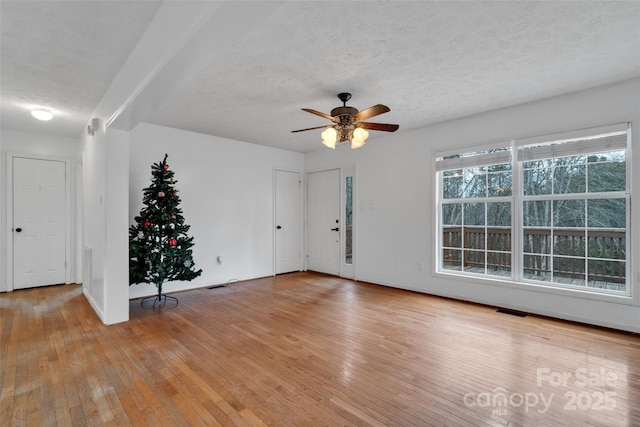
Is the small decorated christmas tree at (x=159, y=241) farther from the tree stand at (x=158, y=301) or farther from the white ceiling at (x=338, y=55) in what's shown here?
the white ceiling at (x=338, y=55)

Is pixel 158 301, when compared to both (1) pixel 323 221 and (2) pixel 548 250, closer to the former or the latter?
(1) pixel 323 221

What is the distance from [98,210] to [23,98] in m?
1.53

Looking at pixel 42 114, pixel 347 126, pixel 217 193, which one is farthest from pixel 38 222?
pixel 347 126

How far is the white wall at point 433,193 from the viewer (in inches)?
128

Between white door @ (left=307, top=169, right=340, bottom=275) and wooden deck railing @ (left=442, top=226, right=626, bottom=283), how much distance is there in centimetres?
220

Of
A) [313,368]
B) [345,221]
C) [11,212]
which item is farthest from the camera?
[345,221]

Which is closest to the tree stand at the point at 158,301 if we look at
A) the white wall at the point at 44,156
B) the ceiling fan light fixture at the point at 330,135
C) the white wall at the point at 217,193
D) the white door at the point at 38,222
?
the white wall at the point at 217,193

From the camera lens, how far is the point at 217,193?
210 inches

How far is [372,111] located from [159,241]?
320 centimetres

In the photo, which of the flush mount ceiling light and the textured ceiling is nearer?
the textured ceiling

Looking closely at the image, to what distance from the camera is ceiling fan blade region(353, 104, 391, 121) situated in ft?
9.50

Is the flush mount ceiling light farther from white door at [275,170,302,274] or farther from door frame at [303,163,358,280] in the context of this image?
door frame at [303,163,358,280]

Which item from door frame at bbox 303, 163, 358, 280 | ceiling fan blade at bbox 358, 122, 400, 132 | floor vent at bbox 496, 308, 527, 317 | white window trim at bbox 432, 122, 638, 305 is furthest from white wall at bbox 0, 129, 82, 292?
floor vent at bbox 496, 308, 527, 317

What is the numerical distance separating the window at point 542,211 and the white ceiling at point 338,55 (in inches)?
27.7
